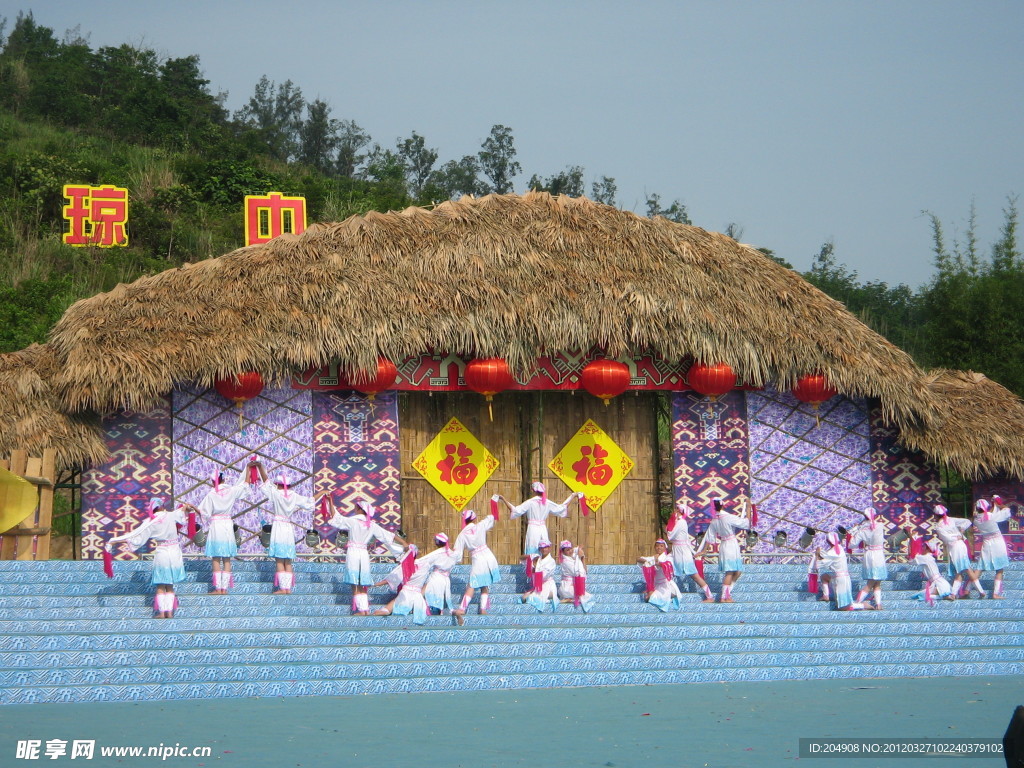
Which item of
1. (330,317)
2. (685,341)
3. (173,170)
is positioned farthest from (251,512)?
(173,170)

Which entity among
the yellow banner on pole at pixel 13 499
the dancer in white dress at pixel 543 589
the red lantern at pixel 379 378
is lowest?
the dancer in white dress at pixel 543 589

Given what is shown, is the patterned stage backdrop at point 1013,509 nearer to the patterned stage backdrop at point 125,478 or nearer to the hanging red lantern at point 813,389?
the hanging red lantern at point 813,389

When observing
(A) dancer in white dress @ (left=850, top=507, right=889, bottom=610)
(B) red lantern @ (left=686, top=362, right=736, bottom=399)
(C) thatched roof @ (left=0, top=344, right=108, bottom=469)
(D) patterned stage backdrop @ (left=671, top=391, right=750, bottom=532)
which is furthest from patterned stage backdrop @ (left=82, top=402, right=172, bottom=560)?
(A) dancer in white dress @ (left=850, top=507, right=889, bottom=610)

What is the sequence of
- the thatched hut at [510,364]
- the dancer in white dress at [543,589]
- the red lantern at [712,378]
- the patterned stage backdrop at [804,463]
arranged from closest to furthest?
the dancer in white dress at [543,589] < the thatched hut at [510,364] < the red lantern at [712,378] < the patterned stage backdrop at [804,463]

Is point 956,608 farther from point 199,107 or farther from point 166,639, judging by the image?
point 199,107

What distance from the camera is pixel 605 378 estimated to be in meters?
12.9

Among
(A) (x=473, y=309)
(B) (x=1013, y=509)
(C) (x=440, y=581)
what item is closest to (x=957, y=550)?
(B) (x=1013, y=509)

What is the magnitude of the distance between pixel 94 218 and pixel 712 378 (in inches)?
544

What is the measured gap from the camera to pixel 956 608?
37.7 ft

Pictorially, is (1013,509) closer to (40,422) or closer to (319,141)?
(40,422)

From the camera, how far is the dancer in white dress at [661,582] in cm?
1105

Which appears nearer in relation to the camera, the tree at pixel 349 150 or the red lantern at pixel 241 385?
the red lantern at pixel 241 385

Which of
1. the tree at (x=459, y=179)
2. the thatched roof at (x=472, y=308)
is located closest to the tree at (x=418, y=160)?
the tree at (x=459, y=179)

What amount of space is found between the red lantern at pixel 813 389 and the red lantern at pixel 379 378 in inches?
182
